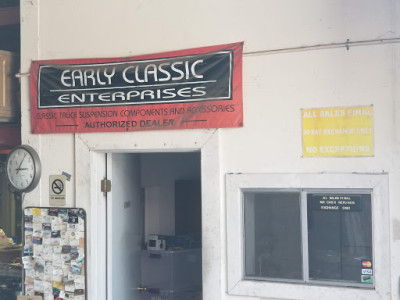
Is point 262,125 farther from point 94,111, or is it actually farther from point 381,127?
point 94,111

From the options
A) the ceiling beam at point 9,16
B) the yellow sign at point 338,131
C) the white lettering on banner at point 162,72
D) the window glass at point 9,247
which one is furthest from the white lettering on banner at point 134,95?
the ceiling beam at point 9,16

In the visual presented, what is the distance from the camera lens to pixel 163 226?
9.27 metres

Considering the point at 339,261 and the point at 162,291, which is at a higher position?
the point at 339,261

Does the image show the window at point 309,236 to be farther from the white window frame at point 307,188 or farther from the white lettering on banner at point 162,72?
the white lettering on banner at point 162,72

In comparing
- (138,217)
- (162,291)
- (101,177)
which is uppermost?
(101,177)

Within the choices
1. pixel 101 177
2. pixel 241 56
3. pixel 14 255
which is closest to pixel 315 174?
pixel 241 56

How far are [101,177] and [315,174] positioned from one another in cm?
228

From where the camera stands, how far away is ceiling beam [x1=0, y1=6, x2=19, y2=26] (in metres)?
7.38

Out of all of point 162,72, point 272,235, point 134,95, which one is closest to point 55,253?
point 134,95

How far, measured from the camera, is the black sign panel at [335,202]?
4898mm

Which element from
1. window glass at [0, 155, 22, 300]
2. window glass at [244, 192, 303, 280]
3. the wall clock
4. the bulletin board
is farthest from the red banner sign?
window glass at [0, 155, 22, 300]

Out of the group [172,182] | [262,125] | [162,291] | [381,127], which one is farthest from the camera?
[172,182]

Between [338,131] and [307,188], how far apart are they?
57 cm

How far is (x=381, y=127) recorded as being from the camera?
4.79 metres
